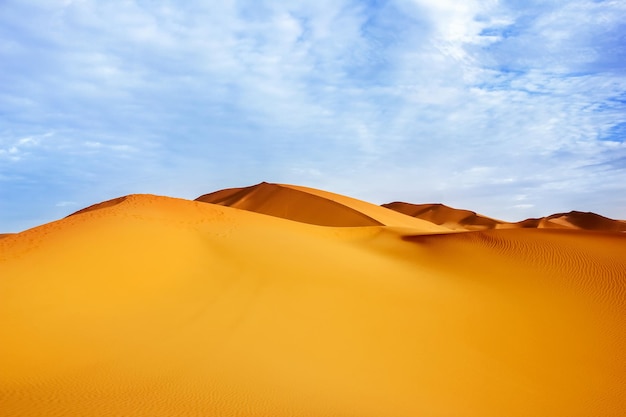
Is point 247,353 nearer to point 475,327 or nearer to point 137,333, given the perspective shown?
point 137,333

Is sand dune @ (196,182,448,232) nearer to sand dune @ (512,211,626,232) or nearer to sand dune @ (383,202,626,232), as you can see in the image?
sand dune @ (383,202,626,232)

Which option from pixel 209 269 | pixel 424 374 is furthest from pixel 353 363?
pixel 209 269

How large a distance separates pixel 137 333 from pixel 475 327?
713cm

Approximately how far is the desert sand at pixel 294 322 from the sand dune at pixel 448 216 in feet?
146

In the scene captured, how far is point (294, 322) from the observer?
1025 centimetres

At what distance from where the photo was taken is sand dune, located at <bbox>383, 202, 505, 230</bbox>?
200ft

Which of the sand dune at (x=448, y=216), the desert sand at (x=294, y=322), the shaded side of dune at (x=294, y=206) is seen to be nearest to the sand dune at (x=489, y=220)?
the sand dune at (x=448, y=216)

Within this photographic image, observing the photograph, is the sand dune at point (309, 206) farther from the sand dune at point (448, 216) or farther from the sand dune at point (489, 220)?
the sand dune at point (489, 220)

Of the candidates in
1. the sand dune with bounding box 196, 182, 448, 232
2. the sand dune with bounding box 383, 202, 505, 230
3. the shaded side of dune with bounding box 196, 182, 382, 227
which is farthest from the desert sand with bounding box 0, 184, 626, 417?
the sand dune with bounding box 383, 202, 505, 230

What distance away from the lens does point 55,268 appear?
11.6m

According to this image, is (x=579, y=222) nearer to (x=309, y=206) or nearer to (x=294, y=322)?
(x=309, y=206)

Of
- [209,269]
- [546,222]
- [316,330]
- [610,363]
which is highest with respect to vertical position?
[546,222]

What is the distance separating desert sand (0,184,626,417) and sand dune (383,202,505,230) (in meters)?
44.5

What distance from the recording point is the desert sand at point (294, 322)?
7461 mm
